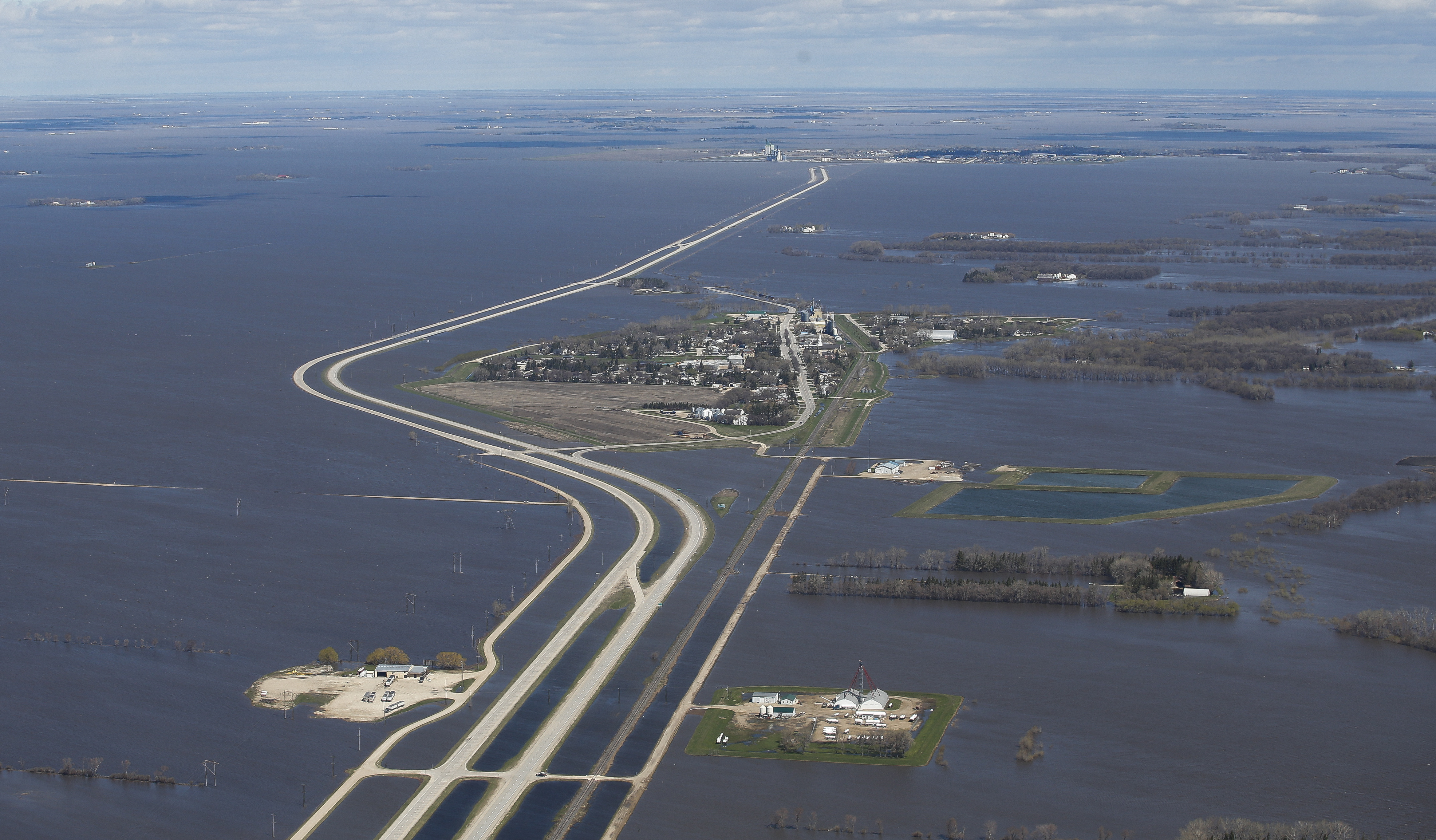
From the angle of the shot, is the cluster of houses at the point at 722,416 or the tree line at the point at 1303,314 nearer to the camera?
the cluster of houses at the point at 722,416

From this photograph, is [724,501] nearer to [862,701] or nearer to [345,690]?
[862,701]

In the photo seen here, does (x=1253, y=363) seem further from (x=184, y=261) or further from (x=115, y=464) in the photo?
(x=184, y=261)

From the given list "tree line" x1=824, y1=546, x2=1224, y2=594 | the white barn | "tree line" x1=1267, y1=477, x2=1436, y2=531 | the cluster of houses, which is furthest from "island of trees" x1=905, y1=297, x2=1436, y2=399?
the white barn

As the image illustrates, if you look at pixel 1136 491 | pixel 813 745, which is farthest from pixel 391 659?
pixel 1136 491

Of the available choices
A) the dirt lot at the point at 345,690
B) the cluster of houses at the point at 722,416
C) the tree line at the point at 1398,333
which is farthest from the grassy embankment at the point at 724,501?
the tree line at the point at 1398,333

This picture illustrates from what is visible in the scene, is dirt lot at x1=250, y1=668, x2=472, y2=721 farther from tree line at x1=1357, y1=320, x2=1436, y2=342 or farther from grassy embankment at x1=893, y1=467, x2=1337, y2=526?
tree line at x1=1357, y1=320, x2=1436, y2=342

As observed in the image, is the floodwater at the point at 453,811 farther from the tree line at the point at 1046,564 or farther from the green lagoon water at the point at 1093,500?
the green lagoon water at the point at 1093,500
